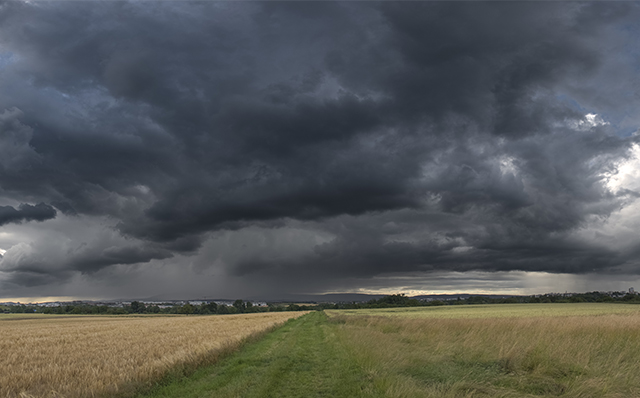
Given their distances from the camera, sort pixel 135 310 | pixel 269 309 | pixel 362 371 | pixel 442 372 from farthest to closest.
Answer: pixel 269 309
pixel 135 310
pixel 362 371
pixel 442 372

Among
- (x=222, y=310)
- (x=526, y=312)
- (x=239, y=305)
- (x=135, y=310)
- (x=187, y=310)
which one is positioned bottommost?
(x=222, y=310)

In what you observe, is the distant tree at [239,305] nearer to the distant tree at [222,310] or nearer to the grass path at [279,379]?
the distant tree at [222,310]

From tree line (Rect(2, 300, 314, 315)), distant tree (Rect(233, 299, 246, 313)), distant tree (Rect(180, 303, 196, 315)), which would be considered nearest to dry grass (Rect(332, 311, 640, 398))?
tree line (Rect(2, 300, 314, 315))

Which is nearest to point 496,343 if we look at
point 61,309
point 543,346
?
point 543,346

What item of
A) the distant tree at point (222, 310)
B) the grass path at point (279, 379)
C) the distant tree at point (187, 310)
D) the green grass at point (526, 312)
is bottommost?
the distant tree at point (222, 310)

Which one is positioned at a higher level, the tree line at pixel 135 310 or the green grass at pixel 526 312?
the green grass at pixel 526 312

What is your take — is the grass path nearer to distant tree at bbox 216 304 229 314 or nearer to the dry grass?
the dry grass

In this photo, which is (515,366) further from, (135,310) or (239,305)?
(239,305)

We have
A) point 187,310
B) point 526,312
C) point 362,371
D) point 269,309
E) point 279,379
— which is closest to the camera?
point 279,379

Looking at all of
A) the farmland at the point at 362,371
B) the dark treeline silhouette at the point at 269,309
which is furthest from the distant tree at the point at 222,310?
the farmland at the point at 362,371

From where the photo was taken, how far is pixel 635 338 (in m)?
16.5

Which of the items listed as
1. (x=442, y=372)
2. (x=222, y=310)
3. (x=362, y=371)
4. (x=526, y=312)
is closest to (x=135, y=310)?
(x=222, y=310)

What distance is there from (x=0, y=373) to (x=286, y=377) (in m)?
10.3

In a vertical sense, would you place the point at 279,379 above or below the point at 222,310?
above
